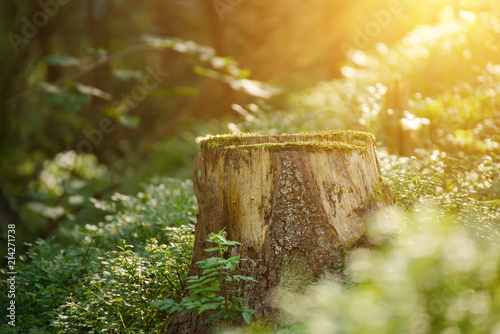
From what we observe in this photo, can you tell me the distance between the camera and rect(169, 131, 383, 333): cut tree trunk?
3549 mm

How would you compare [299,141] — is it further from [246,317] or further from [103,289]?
[103,289]

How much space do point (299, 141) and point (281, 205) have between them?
0.53 meters

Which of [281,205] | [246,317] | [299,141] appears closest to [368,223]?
[281,205]

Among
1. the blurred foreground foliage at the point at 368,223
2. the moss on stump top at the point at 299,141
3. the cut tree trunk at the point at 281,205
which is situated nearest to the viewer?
the blurred foreground foliage at the point at 368,223

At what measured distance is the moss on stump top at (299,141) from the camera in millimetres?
3723

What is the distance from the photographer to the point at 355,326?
2025 mm

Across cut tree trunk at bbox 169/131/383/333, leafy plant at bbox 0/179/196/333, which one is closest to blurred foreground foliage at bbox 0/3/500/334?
leafy plant at bbox 0/179/196/333

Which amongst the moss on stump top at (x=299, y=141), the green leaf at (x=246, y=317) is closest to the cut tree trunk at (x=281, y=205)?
the moss on stump top at (x=299, y=141)

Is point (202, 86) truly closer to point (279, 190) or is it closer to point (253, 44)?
point (253, 44)

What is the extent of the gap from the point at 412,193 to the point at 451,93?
5000 mm

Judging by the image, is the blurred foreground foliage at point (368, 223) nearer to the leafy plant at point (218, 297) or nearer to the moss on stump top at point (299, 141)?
the leafy plant at point (218, 297)

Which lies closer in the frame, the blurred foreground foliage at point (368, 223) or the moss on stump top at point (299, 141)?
the blurred foreground foliage at point (368, 223)

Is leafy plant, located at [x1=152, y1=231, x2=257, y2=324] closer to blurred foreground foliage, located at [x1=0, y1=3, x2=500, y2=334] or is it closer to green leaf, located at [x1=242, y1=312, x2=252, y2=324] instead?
green leaf, located at [x1=242, y1=312, x2=252, y2=324]

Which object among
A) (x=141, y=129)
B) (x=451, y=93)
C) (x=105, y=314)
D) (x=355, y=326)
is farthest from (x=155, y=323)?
(x=141, y=129)
